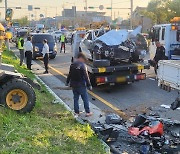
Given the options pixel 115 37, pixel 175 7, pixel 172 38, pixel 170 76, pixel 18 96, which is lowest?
pixel 18 96

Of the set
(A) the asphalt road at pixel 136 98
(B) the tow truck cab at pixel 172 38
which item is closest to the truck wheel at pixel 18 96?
(A) the asphalt road at pixel 136 98

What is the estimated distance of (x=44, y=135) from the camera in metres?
6.70

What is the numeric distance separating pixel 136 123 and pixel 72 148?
1.84m

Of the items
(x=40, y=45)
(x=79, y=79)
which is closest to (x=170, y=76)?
(x=79, y=79)

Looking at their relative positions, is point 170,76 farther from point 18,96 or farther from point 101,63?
point 101,63

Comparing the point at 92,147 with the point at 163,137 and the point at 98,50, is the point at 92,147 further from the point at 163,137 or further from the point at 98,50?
the point at 98,50

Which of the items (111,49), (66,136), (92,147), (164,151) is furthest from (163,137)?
(111,49)

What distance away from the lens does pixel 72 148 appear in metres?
6.27

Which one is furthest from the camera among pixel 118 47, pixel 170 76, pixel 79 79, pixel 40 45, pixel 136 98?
pixel 40 45

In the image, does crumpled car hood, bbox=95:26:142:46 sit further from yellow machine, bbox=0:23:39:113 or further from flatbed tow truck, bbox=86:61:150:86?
yellow machine, bbox=0:23:39:113

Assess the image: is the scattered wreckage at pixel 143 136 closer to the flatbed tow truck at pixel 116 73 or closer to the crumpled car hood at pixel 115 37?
the flatbed tow truck at pixel 116 73

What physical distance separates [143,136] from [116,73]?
618 cm

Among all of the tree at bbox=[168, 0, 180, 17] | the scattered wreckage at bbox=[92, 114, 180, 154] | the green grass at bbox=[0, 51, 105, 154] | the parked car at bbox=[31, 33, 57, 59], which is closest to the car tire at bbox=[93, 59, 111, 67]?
the green grass at bbox=[0, 51, 105, 154]

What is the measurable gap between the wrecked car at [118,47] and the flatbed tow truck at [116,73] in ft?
0.89
